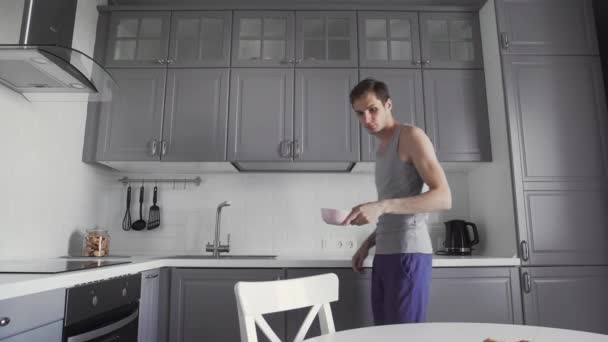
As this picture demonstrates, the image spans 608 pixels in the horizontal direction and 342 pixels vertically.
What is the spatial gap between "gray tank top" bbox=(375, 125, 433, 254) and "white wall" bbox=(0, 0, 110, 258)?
1592 millimetres

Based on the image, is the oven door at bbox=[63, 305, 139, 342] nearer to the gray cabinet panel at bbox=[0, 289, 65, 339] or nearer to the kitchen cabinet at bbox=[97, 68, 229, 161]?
the gray cabinet panel at bbox=[0, 289, 65, 339]

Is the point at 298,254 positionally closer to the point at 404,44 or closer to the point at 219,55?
the point at 219,55

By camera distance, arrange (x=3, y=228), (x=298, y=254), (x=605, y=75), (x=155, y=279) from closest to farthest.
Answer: (x=3, y=228) → (x=155, y=279) → (x=605, y=75) → (x=298, y=254)

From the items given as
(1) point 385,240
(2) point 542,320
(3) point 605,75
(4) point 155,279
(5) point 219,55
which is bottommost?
(2) point 542,320

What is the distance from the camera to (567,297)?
1.90 meters

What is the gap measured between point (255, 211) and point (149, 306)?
3.02 feet

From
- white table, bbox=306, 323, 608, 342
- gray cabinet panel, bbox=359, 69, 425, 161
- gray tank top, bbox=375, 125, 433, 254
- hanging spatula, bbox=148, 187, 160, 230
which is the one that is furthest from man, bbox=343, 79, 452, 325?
hanging spatula, bbox=148, 187, 160, 230

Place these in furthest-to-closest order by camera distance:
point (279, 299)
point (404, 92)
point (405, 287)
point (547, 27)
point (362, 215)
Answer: point (404, 92), point (547, 27), point (405, 287), point (362, 215), point (279, 299)

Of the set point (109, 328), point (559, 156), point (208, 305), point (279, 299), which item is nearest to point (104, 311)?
point (109, 328)

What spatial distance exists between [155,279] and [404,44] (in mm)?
2031

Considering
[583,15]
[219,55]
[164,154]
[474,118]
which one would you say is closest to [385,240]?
[474,118]

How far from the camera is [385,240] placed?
141cm

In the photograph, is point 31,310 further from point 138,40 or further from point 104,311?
point 138,40

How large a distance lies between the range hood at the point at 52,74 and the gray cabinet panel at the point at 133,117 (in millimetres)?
476
